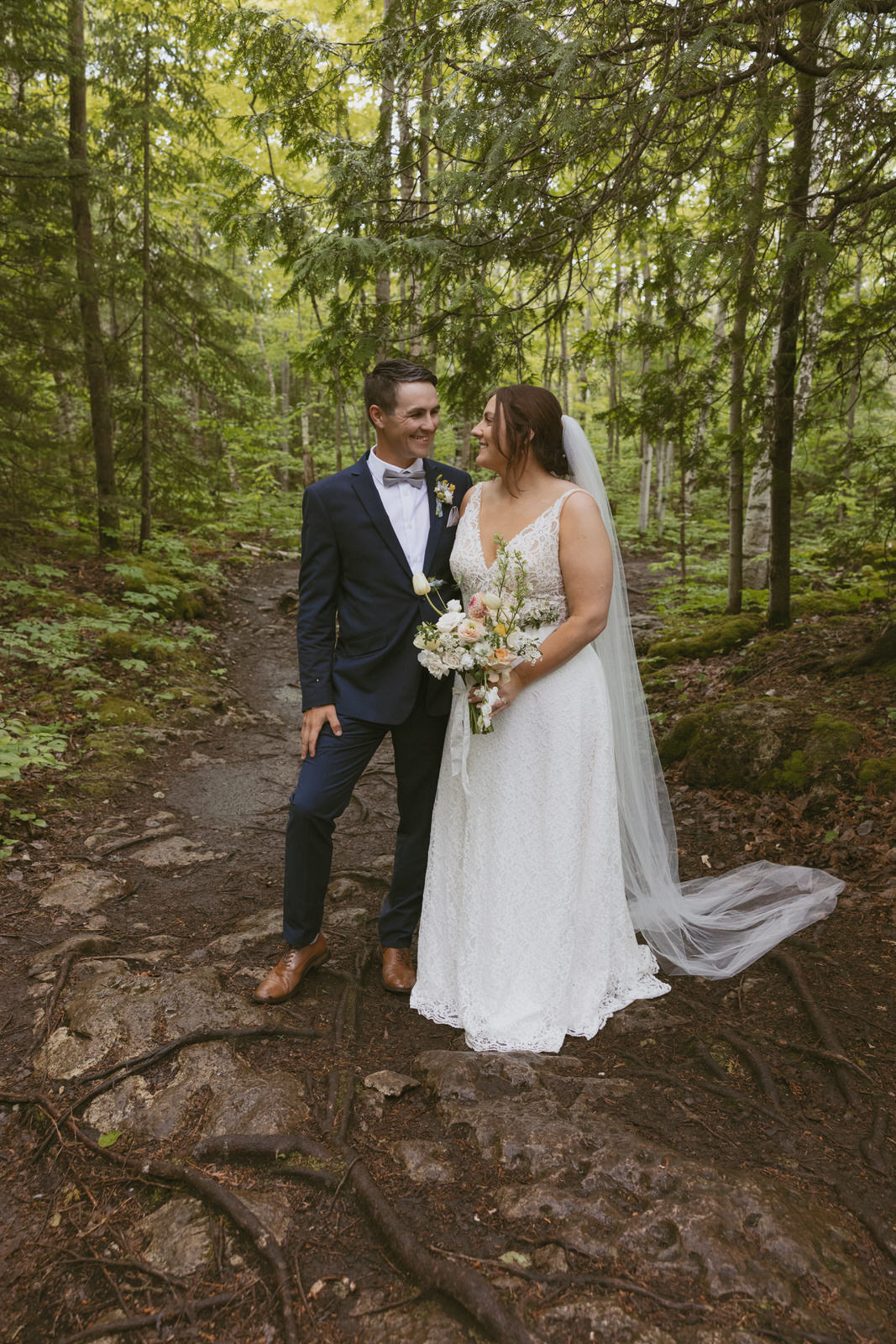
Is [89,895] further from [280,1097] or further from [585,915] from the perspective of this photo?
[585,915]

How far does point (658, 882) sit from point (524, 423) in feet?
7.74

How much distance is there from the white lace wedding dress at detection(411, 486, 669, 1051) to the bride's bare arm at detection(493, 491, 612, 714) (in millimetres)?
68

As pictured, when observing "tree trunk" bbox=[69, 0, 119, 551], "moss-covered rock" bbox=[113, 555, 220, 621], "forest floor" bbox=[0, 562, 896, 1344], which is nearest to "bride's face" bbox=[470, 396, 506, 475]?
"forest floor" bbox=[0, 562, 896, 1344]

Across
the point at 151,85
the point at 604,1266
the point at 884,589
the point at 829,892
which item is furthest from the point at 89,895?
the point at 151,85

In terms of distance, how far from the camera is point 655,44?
387 centimetres

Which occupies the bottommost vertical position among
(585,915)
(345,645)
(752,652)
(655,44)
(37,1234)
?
(37,1234)

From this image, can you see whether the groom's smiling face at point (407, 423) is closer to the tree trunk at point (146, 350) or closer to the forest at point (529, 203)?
the forest at point (529, 203)

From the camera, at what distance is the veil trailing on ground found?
3629 millimetres

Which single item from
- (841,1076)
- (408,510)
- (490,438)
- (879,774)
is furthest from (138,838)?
(879,774)

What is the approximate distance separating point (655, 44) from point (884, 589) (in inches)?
249

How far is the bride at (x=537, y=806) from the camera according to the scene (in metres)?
3.20

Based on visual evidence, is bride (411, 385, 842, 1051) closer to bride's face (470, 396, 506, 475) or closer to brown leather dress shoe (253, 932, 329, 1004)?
bride's face (470, 396, 506, 475)

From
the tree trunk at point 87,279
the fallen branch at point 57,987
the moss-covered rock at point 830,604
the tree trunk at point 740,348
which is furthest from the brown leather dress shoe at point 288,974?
the tree trunk at point 87,279

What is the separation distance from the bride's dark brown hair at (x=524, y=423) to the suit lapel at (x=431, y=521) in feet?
1.33
